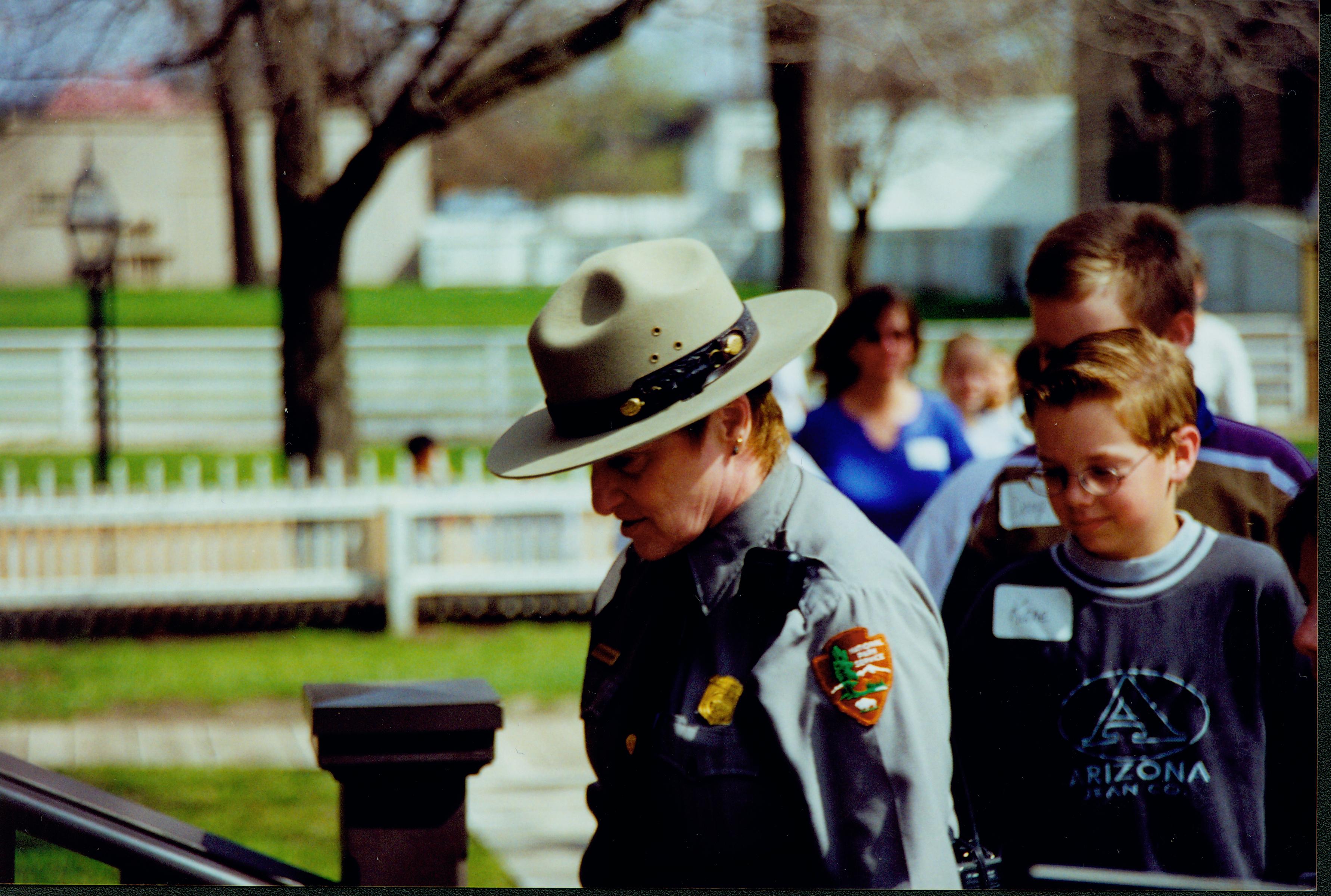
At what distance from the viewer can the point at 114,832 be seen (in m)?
1.93

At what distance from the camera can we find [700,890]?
5.80ft

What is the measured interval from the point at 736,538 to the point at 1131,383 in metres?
0.67

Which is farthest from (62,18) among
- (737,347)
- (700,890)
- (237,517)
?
(700,890)

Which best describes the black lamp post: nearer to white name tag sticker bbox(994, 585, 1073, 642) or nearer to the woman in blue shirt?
the woman in blue shirt

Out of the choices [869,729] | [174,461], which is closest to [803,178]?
[869,729]

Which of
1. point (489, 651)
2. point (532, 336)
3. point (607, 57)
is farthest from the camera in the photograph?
point (489, 651)

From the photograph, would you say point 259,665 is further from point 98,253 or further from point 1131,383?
point 1131,383

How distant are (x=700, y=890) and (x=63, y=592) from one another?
6596mm

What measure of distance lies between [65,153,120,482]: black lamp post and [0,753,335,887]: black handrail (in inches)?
259

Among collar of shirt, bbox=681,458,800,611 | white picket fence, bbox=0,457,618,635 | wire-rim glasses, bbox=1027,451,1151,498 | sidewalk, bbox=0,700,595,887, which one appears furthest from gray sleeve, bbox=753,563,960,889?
white picket fence, bbox=0,457,618,635

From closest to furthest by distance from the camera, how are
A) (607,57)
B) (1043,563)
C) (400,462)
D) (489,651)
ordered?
(1043,563), (607,57), (489,651), (400,462)

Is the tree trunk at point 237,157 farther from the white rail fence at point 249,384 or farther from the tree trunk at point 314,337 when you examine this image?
the white rail fence at point 249,384

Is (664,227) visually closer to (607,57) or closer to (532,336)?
(607,57)

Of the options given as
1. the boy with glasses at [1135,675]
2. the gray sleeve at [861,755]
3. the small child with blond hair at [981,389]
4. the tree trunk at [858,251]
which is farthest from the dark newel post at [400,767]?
the tree trunk at [858,251]
